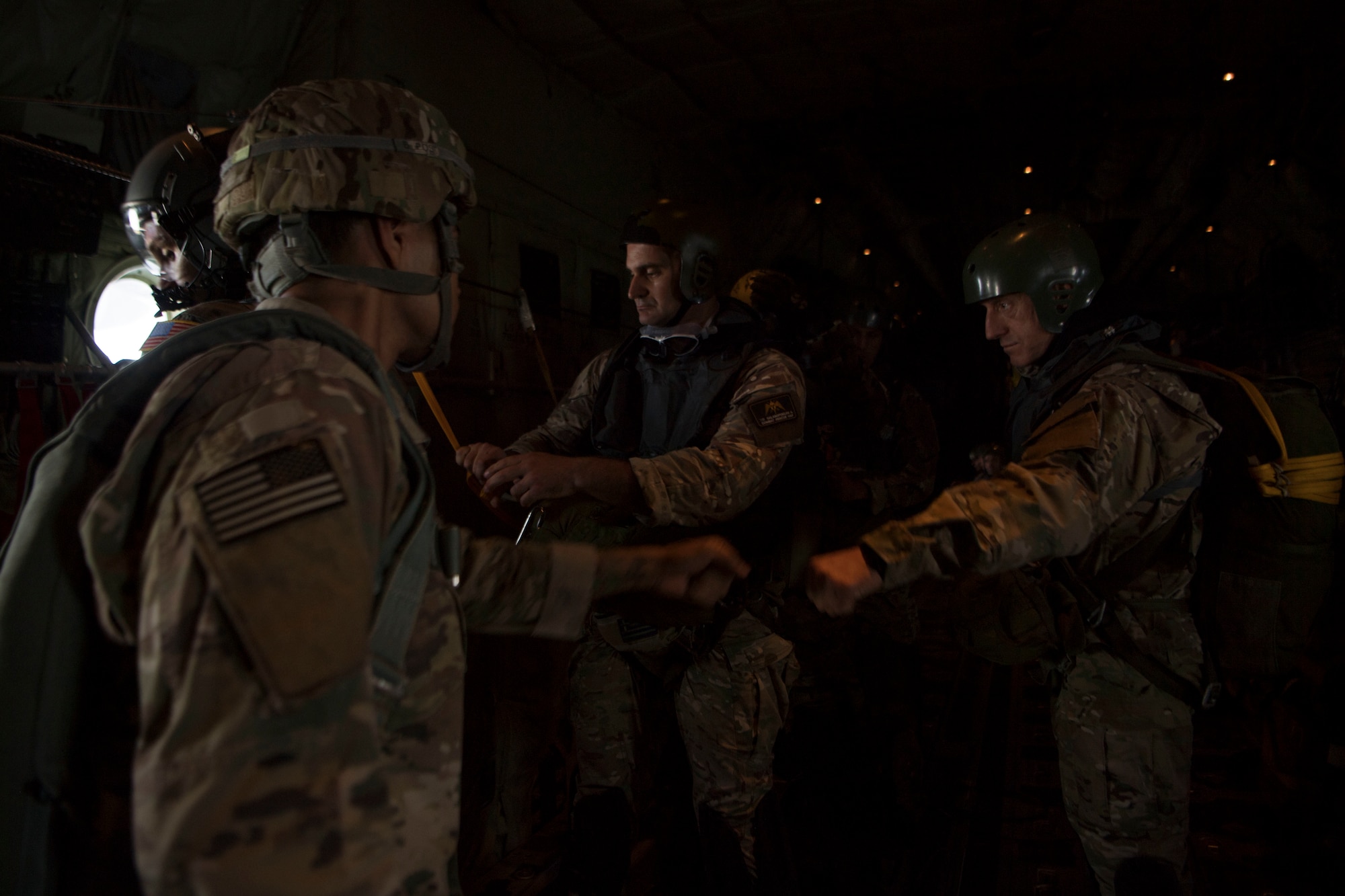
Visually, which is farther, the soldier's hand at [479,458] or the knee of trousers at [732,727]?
the knee of trousers at [732,727]

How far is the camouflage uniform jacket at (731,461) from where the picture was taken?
2.21 m

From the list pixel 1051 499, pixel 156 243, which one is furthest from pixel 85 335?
pixel 1051 499

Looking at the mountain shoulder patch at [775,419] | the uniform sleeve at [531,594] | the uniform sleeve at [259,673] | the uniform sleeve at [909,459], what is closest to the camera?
the uniform sleeve at [259,673]

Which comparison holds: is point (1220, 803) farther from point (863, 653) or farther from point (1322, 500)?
point (1322, 500)

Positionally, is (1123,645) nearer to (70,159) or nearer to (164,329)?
(164,329)

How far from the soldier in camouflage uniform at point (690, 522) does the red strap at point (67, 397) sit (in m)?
Answer: 1.31

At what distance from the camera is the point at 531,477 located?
213 cm

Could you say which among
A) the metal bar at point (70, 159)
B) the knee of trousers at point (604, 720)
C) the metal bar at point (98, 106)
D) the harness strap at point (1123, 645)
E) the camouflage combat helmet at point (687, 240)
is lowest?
the knee of trousers at point (604, 720)

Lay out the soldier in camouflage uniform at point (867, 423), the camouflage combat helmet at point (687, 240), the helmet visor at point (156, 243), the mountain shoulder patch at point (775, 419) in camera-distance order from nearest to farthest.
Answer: the helmet visor at point (156, 243)
the mountain shoulder patch at point (775, 419)
the camouflage combat helmet at point (687, 240)
the soldier in camouflage uniform at point (867, 423)

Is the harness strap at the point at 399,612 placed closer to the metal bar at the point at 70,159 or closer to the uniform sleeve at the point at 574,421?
the uniform sleeve at the point at 574,421

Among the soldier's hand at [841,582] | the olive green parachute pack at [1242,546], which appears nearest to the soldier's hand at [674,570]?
the soldier's hand at [841,582]

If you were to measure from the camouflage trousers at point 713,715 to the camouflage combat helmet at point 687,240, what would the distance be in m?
1.28

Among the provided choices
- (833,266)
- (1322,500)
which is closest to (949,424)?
(833,266)

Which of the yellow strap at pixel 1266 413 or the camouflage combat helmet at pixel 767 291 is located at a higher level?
the camouflage combat helmet at pixel 767 291
